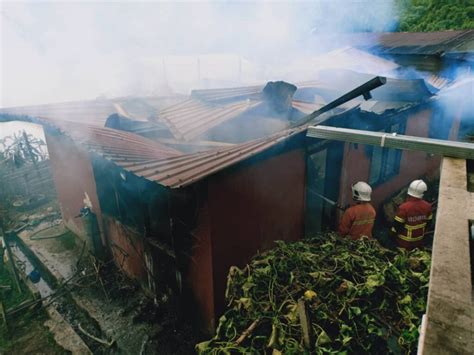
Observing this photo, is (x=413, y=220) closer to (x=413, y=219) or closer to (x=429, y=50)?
(x=413, y=219)

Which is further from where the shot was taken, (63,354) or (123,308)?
(123,308)

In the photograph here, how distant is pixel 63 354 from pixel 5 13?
22.7 ft

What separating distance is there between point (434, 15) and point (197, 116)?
24.1 metres

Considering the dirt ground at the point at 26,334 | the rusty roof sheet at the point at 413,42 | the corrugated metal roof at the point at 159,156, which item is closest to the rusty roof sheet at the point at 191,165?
the corrugated metal roof at the point at 159,156

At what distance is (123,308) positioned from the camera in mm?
5535

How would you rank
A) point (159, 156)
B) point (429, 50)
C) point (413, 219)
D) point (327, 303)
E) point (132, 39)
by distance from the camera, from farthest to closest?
1. point (429, 50)
2. point (132, 39)
3. point (413, 219)
4. point (159, 156)
5. point (327, 303)

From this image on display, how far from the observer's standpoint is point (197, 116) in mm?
6180

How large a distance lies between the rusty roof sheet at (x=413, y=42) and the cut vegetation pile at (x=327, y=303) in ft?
39.3

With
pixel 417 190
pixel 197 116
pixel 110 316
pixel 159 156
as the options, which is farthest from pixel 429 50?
pixel 110 316

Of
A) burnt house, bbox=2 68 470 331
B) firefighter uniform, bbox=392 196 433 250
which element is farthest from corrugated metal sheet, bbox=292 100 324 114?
firefighter uniform, bbox=392 196 433 250

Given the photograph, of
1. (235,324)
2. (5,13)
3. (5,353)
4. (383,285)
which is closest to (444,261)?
(383,285)

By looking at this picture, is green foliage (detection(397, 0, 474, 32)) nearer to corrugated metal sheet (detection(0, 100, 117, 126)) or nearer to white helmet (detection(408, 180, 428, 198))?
white helmet (detection(408, 180, 428, 198))

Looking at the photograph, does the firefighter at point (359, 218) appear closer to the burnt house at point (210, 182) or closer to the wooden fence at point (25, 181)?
the burnt house at point (210, 182)

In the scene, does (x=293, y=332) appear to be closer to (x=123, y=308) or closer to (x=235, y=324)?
(x=235, y=324)
